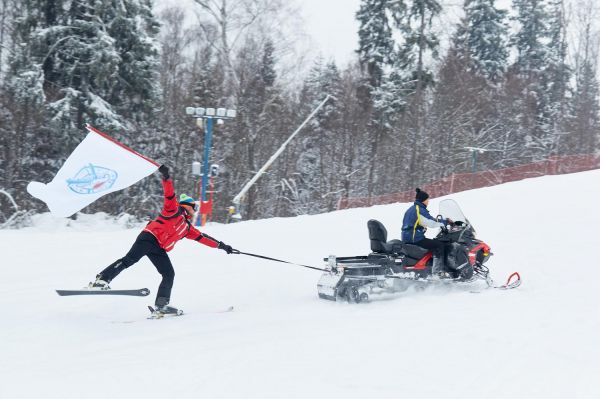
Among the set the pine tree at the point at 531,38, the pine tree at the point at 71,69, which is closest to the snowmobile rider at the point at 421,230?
the pine tree at the point at 71,69

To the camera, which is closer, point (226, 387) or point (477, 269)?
point (226, 387)

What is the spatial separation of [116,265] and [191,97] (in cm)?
2897

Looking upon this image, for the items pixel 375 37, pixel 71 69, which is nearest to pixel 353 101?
pixel 375 37

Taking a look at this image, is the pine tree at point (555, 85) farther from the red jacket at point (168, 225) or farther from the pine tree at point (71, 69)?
the red jacket at point (168, 225)

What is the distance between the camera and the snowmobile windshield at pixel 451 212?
9984 mm

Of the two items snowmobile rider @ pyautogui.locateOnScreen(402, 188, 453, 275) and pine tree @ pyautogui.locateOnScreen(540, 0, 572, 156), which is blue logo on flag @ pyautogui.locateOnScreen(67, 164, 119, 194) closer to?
snowmobile rider @ pyautogui.locateOnScreen(402, 188, 453, 275)

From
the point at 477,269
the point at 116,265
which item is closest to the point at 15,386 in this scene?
Answer: the point at 116,265

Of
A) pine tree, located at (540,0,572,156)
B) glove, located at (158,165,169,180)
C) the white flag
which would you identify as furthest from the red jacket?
pine tree, located at (540,0,572,156)

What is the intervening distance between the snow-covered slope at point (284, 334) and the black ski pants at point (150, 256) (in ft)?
1.53

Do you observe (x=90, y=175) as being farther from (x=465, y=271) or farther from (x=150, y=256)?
(x=465, y=271)

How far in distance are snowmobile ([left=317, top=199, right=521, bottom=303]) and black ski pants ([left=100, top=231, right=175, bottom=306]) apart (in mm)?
2327

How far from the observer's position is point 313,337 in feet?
21.7

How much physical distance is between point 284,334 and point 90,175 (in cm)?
323

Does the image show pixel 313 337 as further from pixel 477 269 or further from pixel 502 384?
pixel 477 269
